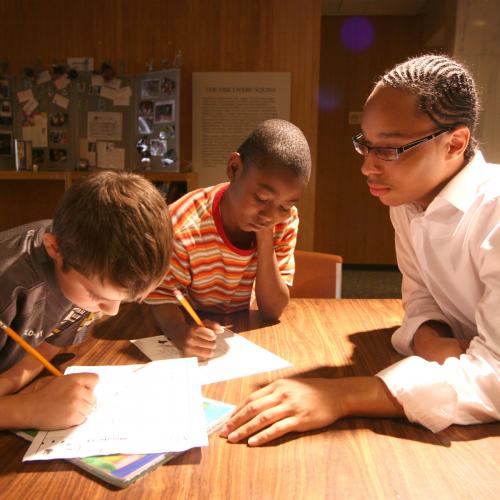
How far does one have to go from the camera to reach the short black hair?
124cm

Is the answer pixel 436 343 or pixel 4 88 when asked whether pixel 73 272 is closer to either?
pixel 436 343

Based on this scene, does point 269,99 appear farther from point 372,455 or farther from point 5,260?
point 372,455

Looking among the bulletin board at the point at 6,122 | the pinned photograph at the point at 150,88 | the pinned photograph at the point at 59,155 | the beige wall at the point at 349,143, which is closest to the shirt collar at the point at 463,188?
the pinned photograph at the point at 150,88

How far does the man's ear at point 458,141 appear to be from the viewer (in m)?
1.01

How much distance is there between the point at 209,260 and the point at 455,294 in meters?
0.62

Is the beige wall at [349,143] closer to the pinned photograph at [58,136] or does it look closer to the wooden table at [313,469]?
the pinned photograph at [58,136]

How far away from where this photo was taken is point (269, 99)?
359 centimetres

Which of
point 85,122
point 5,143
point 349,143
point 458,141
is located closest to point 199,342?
point 458,141

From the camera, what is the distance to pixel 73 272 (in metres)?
0.85

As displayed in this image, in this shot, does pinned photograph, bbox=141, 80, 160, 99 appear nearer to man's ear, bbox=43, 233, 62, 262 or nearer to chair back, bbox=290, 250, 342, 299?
chair back, bbox=290, 250, 342, 299

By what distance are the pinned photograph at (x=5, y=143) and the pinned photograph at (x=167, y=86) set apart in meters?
1.21

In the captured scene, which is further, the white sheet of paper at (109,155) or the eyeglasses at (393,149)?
the white sheet of paper at (109,155)

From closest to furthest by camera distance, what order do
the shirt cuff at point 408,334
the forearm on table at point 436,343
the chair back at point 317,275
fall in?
the forearm on table at point 436,343, the shirt cuff at point 408,334, the chair back at point 317,275

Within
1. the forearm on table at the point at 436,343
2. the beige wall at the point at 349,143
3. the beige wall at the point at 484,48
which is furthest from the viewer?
the beige wall at the point at 349,143
